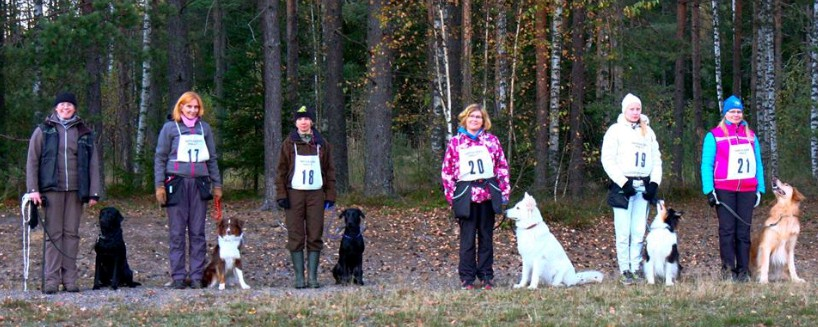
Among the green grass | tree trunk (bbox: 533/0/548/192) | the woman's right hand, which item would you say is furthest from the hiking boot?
tree trunk (bbox: 533/0/548/192)

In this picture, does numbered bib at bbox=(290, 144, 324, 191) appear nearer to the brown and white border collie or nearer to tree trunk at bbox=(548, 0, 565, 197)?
the brown and white border collie

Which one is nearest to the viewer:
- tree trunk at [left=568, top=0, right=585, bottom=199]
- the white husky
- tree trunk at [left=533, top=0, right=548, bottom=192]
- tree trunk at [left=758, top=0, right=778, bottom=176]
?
the white husky

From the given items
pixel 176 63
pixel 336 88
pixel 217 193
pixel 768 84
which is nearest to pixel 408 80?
pixel 336 88

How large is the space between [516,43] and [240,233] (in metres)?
9.09

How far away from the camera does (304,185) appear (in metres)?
10.7

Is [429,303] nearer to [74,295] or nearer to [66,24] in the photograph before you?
[74,295]

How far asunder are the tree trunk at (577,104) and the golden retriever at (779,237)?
31.1 ft

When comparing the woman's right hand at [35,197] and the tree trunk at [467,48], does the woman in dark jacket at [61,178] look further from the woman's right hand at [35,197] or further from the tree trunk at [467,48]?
the tree trunk at [467,48]

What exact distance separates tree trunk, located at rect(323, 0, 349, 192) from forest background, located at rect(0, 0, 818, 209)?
34 mm

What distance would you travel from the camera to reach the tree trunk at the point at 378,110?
19.0 meters

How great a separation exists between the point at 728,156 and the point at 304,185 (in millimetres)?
4325

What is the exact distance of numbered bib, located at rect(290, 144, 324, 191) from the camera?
1068 cm

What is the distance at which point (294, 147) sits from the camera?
1073 centimetres

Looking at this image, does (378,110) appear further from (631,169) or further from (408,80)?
(631,169)
